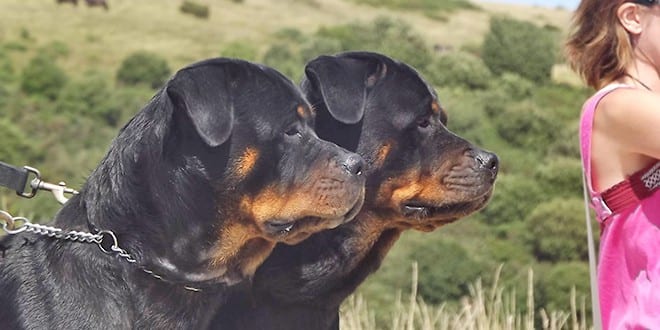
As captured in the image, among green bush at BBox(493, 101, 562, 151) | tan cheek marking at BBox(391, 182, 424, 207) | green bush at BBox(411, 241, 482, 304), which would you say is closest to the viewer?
tan cheek marking at BBox(391, 182, 424, 207)

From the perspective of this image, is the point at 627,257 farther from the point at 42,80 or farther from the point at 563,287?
the point at 42,80

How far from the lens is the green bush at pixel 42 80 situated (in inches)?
973

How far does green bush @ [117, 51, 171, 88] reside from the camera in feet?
83.1

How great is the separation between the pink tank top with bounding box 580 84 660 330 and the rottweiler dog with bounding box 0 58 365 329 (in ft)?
2.52

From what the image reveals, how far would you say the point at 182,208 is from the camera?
3.20 meters

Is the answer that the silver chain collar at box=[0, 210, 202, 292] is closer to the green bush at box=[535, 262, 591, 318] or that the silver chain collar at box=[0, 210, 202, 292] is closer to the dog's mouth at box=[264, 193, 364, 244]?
the dog's mouth at box=[264, 193, 364, 244]

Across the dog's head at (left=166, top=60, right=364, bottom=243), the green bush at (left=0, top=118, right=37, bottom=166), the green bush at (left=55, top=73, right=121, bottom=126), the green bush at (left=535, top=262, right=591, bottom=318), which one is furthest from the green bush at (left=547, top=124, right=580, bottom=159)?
the dog's head at (left=166, top=60, right=364, bottom=243)

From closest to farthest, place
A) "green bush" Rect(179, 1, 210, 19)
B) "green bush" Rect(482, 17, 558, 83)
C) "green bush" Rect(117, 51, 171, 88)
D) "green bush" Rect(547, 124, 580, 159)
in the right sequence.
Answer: "green bush" Rect(547, 124, 580, 159) → "green bush" Rect(482, 17, 558, 83) → "green bush" Rect(117, 51, 171, 88) → "green bush" Rect(179, 1, 210, 19)

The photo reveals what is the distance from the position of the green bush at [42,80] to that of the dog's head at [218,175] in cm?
2203

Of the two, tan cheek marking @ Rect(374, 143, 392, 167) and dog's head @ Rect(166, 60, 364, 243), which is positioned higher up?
dog's head @ Rect(166, 60, 364, 243)

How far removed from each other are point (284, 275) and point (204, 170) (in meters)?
0.68

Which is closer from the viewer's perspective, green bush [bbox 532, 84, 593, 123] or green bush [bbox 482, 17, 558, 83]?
green bush [bbox 532, 84, 593, 123]

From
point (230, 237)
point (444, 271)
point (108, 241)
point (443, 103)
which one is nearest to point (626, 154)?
point (230, 237)

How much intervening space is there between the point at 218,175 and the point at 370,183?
2.64ft
